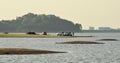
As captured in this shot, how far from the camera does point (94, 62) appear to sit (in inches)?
2734

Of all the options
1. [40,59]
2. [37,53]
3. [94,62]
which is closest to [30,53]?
[37,53]

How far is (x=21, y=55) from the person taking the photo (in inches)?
3226

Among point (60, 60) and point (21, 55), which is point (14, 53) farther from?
point (60, 60)

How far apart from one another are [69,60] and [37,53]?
48.9 feet

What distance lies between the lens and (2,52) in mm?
83500

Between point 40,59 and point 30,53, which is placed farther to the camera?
point 30,53

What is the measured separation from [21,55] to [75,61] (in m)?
13.7

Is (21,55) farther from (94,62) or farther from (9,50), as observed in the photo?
(94,62)

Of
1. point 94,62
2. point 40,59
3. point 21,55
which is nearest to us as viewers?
point 94,62

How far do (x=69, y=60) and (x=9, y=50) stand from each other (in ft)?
55.3

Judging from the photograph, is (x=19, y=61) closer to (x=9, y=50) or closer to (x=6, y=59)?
(x=6, y=59)

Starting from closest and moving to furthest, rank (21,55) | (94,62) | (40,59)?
(94,62) < (40,59) < (21,55)

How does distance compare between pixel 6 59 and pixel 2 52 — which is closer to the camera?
pixel 6 59

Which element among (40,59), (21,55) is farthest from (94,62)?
(21,55)
